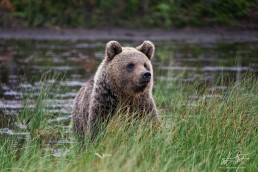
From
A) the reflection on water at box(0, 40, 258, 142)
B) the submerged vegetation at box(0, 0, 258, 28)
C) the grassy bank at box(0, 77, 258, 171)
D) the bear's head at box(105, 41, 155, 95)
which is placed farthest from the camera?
the submerged vegetation at box(0, 0, 258, 28)

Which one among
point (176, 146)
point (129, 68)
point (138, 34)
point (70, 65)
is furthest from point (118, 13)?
point (176, 146)

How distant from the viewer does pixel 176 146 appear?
22.3ft

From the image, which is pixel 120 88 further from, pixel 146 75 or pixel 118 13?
pixel 118 13

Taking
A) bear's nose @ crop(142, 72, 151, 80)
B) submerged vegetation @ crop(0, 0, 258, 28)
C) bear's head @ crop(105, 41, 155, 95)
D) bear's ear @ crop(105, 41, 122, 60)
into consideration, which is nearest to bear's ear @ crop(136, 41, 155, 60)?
bear's head @ crop(105, 41, 155, 95)

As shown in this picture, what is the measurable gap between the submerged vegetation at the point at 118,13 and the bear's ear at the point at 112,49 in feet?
53.6

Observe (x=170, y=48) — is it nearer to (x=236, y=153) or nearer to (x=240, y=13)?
(x=240, y=13)

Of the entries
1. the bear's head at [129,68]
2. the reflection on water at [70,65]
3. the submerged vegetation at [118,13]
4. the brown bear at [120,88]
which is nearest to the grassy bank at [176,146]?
the brown bear at [120,88]

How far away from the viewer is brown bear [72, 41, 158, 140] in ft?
26.1

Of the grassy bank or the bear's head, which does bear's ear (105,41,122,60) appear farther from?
the grassy bank

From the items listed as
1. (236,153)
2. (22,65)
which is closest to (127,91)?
(236,153)

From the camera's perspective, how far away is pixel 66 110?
11.2m

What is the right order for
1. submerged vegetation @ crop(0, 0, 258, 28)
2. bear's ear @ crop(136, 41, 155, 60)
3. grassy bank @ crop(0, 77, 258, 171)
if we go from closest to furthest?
1. grassy bank @ crop(0, 77, 258, 171)
2. bear's ear @ crop(136, 41, 155, 60)
3. submerged vegetation @ crop(0, 0, 258, 28)

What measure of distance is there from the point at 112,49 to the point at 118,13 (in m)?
17.0

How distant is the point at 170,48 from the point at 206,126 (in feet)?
46.0
